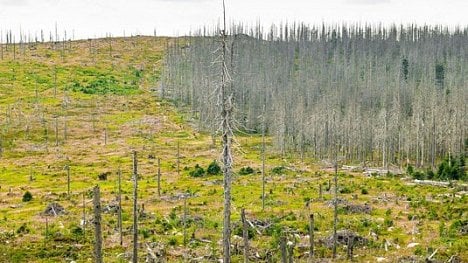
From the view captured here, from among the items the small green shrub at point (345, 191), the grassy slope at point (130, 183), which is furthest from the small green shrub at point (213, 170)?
the small green shrub at point (345, 191)

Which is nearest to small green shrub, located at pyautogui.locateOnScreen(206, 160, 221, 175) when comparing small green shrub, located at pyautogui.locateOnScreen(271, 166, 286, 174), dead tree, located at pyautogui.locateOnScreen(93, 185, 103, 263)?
small green shrub, located at pyautogui.locateOnScreen(271, 166, 286, 174)

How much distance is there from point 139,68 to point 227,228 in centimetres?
15220

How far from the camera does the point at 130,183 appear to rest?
218ft

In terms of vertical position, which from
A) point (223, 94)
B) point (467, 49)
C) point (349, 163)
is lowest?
point (349, 163)

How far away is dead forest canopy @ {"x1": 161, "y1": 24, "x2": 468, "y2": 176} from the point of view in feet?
315

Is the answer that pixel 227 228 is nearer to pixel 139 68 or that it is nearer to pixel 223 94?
pixel 223 94

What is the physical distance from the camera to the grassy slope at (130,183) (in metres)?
41.3

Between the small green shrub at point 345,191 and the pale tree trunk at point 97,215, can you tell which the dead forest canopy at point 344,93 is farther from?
the pale tree trunk at point 97,215

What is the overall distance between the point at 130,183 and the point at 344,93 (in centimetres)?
8254

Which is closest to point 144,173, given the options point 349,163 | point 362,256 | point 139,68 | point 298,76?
point 349,163

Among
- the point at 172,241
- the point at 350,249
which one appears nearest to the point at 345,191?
the point at 350,249

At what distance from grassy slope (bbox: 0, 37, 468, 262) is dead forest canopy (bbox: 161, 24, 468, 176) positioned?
337 inches

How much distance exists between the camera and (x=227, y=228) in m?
24.4

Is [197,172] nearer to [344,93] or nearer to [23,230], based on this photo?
[23,230]
